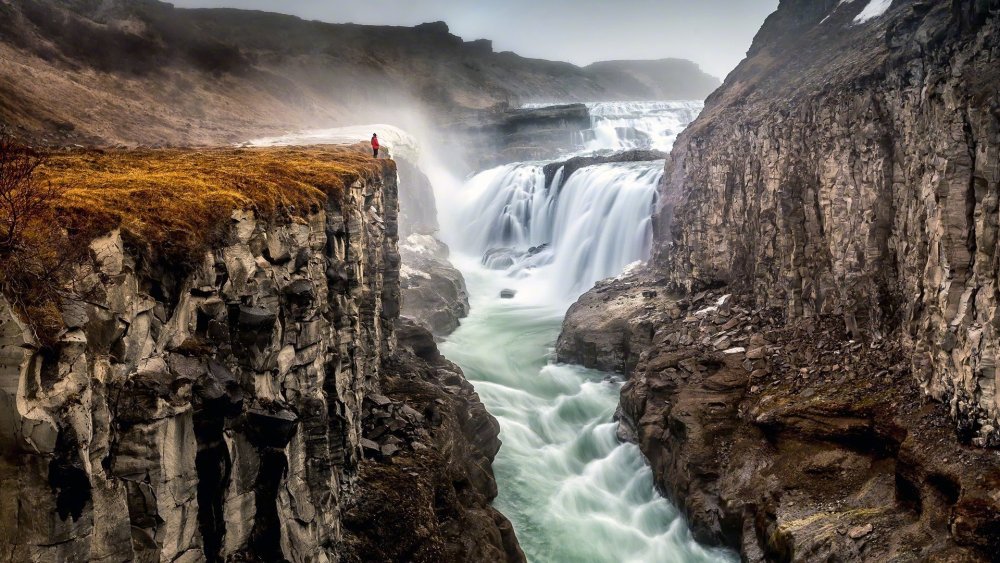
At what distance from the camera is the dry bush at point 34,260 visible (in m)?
6.95

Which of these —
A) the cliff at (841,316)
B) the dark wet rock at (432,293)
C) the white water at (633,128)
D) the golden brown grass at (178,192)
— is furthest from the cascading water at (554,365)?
the white water at (633,128)

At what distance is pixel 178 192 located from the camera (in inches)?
440

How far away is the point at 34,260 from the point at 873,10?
3390 centimetres

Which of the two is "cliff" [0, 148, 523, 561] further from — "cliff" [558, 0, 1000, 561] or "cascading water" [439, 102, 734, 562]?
"cliff" [558, 0, 1000, 561]

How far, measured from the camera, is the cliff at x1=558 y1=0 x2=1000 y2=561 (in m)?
14.4

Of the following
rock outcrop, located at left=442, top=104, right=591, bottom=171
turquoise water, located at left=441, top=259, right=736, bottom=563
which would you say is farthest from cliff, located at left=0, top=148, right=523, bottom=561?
rock outcrop, located at left=442, top=104, right=591, bottom=171

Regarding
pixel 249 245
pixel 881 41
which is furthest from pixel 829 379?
pixel 249 245

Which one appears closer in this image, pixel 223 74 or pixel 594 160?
pixel 594 160

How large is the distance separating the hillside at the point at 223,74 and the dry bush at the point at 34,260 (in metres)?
21.9

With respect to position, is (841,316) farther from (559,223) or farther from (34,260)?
(559,223)

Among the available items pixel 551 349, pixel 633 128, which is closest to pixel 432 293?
pixel 551 349

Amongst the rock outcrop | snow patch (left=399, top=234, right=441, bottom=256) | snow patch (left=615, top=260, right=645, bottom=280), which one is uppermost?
the rock outcrop

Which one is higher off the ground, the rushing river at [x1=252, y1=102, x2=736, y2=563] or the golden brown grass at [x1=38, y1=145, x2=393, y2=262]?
the golden brown grass at [x1=38, y1=145, x2=393, y2=262]

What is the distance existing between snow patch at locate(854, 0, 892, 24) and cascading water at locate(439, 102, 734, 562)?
569 inches
